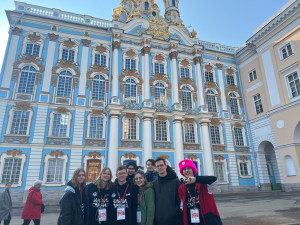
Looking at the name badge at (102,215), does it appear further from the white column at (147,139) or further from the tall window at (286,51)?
the tall window at (286,51)

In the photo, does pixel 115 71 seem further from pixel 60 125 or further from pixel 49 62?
pixel 60 125

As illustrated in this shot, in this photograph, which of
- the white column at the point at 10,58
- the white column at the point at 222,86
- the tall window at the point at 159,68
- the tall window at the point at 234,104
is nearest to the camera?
the white column at the point at 10,58

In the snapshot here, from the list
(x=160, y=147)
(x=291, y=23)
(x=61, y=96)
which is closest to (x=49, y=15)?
(x=61, y=96)

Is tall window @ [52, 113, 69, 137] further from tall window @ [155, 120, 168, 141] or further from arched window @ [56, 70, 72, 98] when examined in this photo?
tall window @ [155, 120, 168, 141]

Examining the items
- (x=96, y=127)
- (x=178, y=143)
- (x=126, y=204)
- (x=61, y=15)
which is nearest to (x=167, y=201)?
(x=126, y=204)

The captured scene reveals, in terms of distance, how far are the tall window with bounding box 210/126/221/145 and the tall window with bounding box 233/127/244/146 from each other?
2.13m

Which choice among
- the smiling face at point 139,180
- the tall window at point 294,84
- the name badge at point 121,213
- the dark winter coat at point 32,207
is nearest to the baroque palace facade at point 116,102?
the tall window at point 294,84

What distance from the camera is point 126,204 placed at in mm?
4301

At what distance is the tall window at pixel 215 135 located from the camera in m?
22.2

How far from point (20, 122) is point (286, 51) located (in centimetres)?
2390

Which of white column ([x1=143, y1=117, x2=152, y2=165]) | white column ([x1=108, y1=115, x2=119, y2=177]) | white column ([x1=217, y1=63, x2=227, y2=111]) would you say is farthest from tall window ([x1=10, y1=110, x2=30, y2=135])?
white column ([x1=217, y1=63, x2=227, y2=111])

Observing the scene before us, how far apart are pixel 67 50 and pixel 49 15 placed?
397cm

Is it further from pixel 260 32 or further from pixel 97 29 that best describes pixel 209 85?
pixel 97 29

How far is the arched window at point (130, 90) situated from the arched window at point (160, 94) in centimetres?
231
